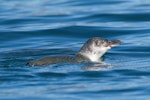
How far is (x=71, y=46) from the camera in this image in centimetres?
1919

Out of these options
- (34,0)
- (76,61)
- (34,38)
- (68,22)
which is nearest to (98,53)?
(76,61)

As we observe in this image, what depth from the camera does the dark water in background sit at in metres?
13.9

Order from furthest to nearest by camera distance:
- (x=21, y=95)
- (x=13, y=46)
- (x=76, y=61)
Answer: (x=13, y=46) → (x=76, y=61) → (x=21, y=95)

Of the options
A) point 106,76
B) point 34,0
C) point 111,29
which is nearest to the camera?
point 106,76

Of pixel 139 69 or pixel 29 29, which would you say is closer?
pixel 139 69

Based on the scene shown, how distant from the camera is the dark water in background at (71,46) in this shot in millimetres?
13875

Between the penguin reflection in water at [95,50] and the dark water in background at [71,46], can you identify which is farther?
the penguin reflection in water at [95,50]

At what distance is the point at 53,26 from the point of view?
21844 millimetres

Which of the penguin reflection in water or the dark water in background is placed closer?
the dark water in background

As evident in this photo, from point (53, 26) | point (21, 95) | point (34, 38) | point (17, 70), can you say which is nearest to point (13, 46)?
point (34, 38)

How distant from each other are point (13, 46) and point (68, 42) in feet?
4.55

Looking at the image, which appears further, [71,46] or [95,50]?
[71,46]

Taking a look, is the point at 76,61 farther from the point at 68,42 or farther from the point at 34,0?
Answer: the point at 34,0

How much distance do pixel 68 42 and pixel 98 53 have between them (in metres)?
2.93
